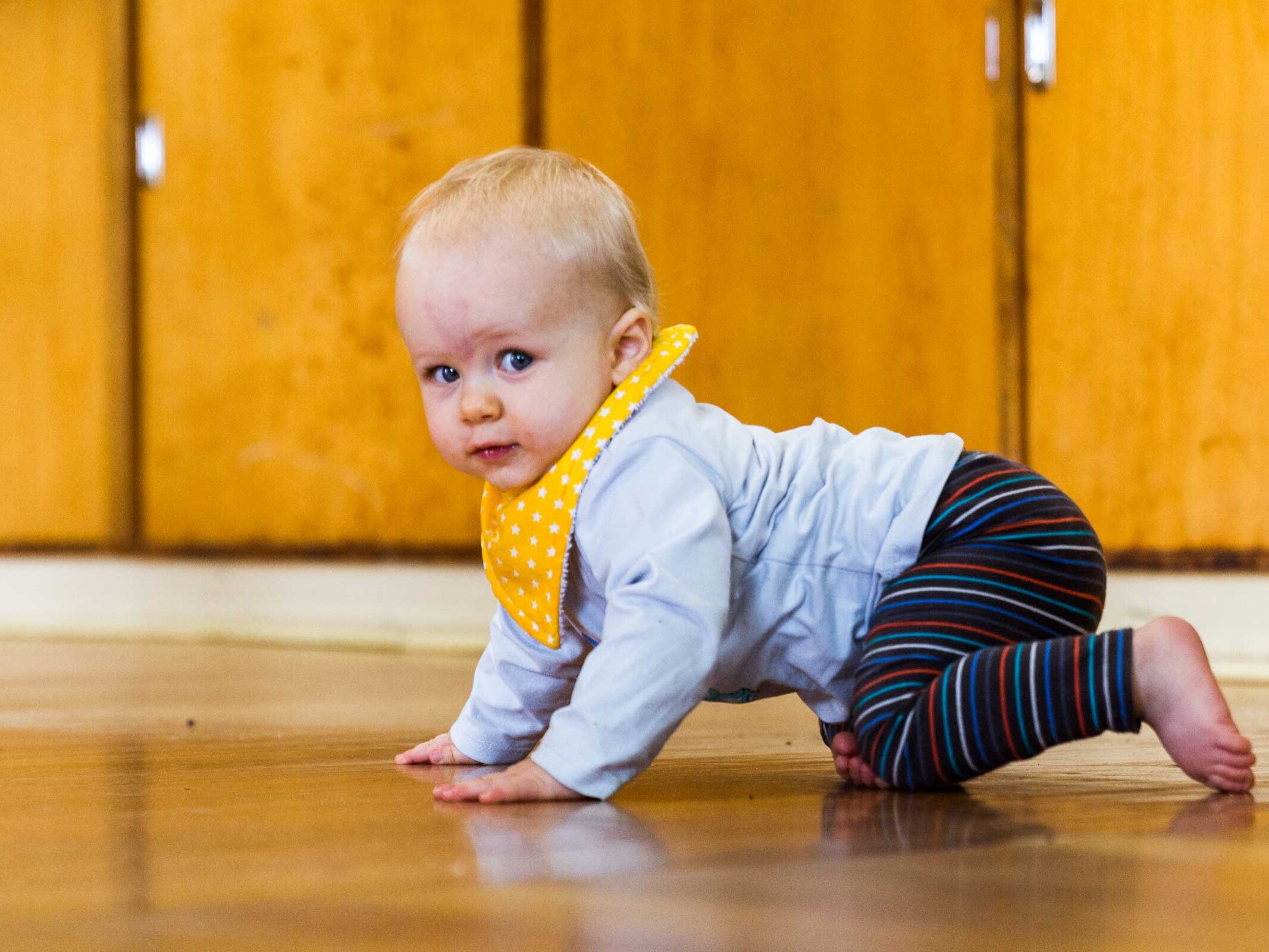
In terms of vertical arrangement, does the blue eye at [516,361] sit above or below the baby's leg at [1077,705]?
above

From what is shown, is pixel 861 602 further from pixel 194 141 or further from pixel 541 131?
pixel 194 141

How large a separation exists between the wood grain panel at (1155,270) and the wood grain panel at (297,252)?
875mm

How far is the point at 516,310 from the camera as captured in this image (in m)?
0.87

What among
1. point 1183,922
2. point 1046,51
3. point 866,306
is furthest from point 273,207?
point 1183,922

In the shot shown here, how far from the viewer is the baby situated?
2.66 ft

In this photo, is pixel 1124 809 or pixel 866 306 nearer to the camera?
pixel 1124 809

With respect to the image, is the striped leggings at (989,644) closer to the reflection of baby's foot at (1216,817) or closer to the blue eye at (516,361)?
the reflection of baby's foot at (1216,817)

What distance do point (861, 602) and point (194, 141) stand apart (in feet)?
6.77

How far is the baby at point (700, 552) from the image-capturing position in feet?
2.66

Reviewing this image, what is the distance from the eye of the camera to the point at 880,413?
6.44 ft

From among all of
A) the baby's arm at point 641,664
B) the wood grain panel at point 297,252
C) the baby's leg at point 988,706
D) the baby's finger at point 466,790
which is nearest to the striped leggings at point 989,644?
the baby's leg at point 988,706

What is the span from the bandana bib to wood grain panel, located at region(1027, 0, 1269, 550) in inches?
37.6

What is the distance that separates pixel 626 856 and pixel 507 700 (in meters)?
0.38

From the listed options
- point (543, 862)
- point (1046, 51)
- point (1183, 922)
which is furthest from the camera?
point (1046, 51)
